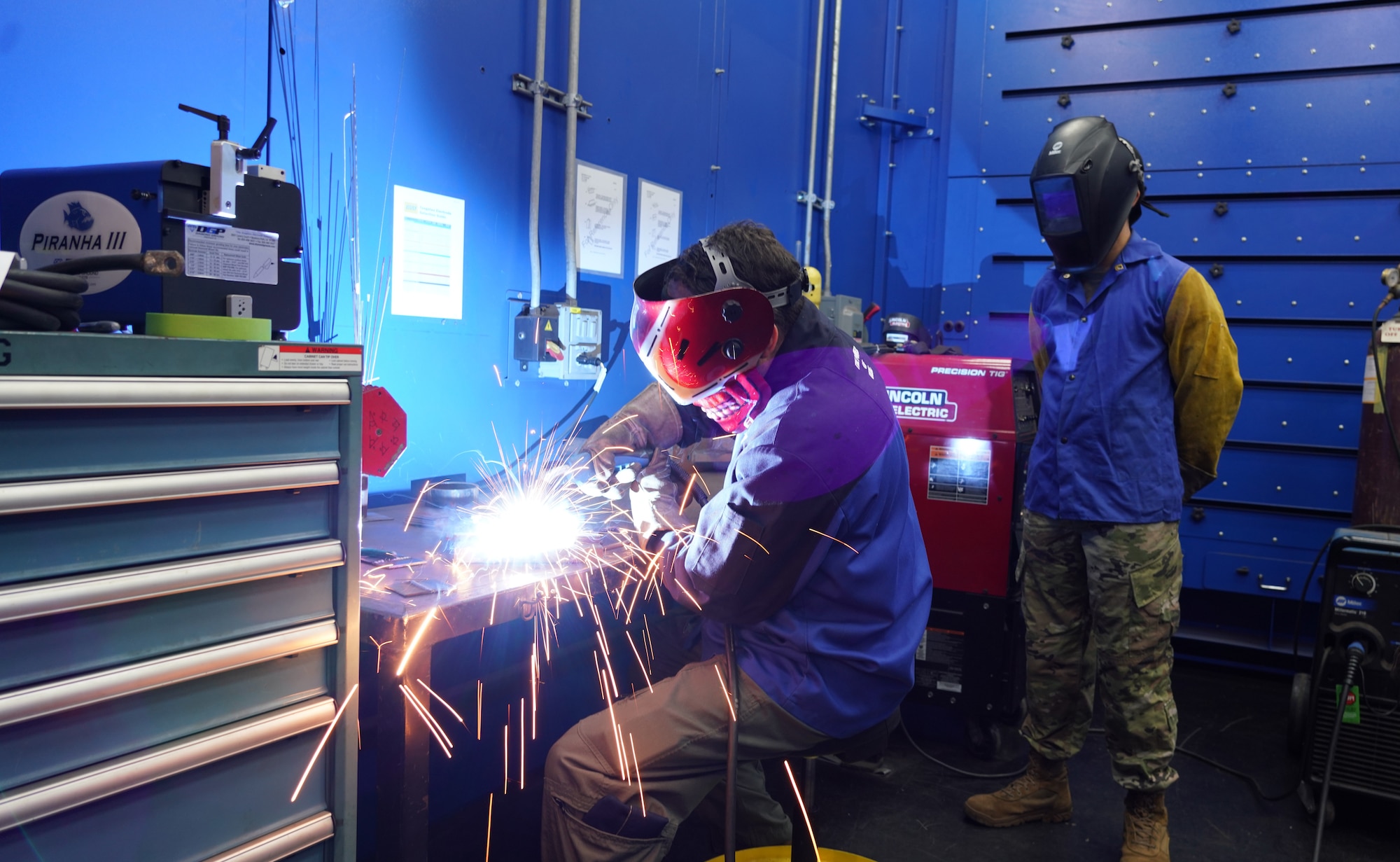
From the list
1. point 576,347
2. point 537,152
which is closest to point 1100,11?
point 537,152

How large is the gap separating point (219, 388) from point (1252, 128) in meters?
4.59

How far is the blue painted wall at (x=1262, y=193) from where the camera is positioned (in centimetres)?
395

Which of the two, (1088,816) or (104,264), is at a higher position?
(104,264)

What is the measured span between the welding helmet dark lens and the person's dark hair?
122 centimetres

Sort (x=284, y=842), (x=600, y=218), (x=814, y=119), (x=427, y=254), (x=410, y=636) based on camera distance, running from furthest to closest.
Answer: (x=814, y=119)
(x=600, y=218)
(x=427, y=254)
(x=410, y=636)
(x=284, y=842)

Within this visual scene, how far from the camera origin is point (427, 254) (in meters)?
2.35

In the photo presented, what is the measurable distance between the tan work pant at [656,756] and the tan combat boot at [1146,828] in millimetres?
1387

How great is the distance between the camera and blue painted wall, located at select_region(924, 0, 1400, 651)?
13.0ft

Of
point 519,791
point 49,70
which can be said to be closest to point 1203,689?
point 519,791

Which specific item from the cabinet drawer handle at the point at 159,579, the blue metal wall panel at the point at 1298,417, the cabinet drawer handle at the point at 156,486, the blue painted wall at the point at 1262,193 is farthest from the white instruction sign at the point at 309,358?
the blue metal wall panel at the point at 1298,417

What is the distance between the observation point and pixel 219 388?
1.09 m

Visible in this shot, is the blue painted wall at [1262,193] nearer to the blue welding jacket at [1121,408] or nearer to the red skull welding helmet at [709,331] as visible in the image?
the blue welding jacket at [1121,408]

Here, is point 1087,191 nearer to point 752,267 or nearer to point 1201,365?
point 1201,365

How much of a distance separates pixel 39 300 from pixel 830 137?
4.11 m
